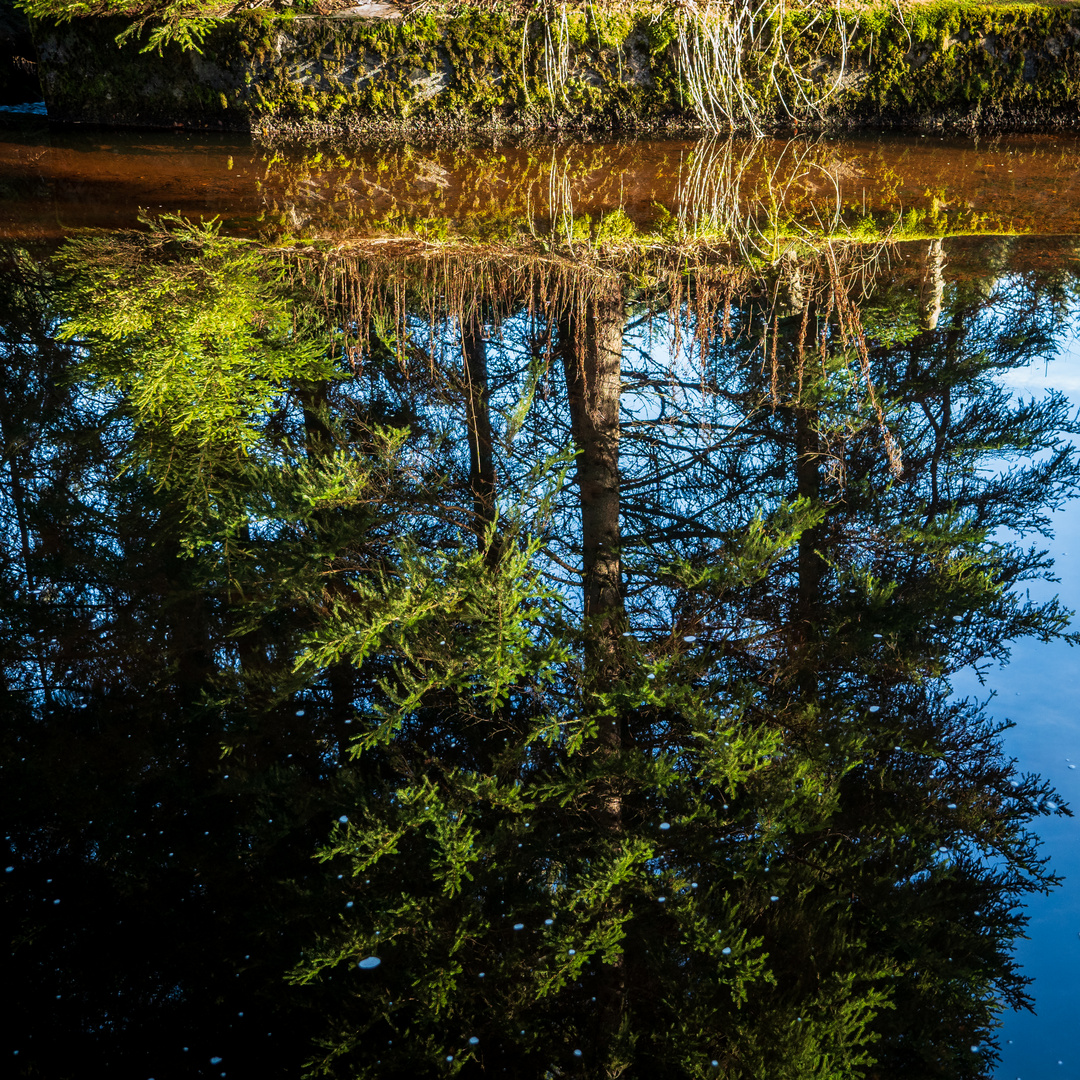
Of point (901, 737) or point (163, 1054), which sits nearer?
point (163, 1054)

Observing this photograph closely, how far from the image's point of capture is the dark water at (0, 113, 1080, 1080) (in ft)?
6.41

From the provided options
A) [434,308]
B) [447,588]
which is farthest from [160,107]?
[447,588]

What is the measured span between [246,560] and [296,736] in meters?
0.73

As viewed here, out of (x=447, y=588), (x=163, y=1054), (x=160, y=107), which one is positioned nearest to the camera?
(x=163, y=1054)

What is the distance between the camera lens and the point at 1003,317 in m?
4.21

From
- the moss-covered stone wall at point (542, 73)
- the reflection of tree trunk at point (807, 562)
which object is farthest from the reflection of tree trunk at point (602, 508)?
the moss-covered stone wall at point (542, 73)

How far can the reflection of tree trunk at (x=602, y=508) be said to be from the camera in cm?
228

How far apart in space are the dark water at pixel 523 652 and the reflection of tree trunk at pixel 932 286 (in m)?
0.03

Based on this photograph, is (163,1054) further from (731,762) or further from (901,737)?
(901,737)

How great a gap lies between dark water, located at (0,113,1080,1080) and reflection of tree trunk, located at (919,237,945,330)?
3cm

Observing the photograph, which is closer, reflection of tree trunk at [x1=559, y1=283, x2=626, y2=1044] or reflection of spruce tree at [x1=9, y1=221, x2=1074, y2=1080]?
reflection of spruce tree at [x1=9, y1=221, x2=1074, y2=1080]

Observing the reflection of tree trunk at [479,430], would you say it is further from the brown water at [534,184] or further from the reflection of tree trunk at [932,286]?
the reflection of tree trunk at [932,286]

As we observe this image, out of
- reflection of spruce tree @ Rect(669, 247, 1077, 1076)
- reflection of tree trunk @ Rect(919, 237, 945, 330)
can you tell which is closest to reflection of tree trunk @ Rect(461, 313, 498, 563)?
reflection of spruce tree @ Rect(669, 247, 1077, 1076)

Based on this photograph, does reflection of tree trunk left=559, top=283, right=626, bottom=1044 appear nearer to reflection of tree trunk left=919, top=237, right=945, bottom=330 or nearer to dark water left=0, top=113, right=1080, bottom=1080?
dark water left=0, top=113, right=1080, bottom=1080
